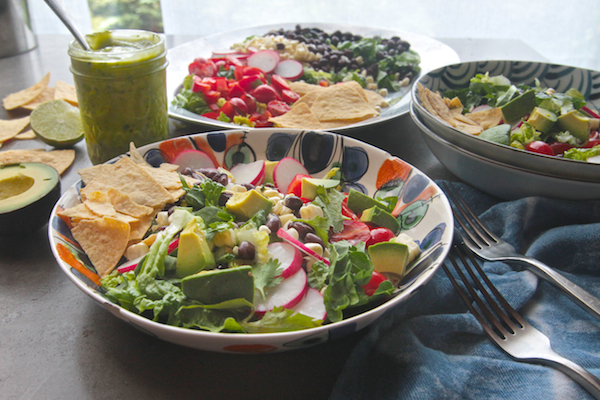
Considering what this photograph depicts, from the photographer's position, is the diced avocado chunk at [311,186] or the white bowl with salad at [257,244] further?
the diced avocado chunk at [311,186]

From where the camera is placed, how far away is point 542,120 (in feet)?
5.18

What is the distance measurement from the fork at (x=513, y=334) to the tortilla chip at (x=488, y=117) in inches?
31.5

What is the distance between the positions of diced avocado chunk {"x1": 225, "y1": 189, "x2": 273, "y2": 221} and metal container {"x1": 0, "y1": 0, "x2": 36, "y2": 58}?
9.46 ft

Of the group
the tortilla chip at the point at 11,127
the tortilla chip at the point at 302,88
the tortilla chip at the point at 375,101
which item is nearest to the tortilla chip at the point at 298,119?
the tortilla chip at the point at 302,88

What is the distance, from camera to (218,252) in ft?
3.43

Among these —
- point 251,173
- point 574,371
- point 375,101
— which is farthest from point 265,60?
point 574,371

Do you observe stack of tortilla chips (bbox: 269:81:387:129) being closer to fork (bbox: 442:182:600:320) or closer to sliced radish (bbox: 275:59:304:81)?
sliced radish (bbox: 275:59:304:81)

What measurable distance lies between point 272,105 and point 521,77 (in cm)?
119

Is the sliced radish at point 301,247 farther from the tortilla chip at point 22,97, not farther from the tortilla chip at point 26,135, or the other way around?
the tortilla chip at point 22,97

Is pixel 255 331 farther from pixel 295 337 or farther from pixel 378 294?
pixel 378 294

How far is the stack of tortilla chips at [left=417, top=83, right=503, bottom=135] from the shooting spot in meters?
1.71

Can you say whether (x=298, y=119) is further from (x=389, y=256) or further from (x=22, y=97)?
(x=22, y=97)

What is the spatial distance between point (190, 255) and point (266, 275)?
0.58 ft

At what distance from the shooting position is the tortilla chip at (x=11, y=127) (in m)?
1.96
